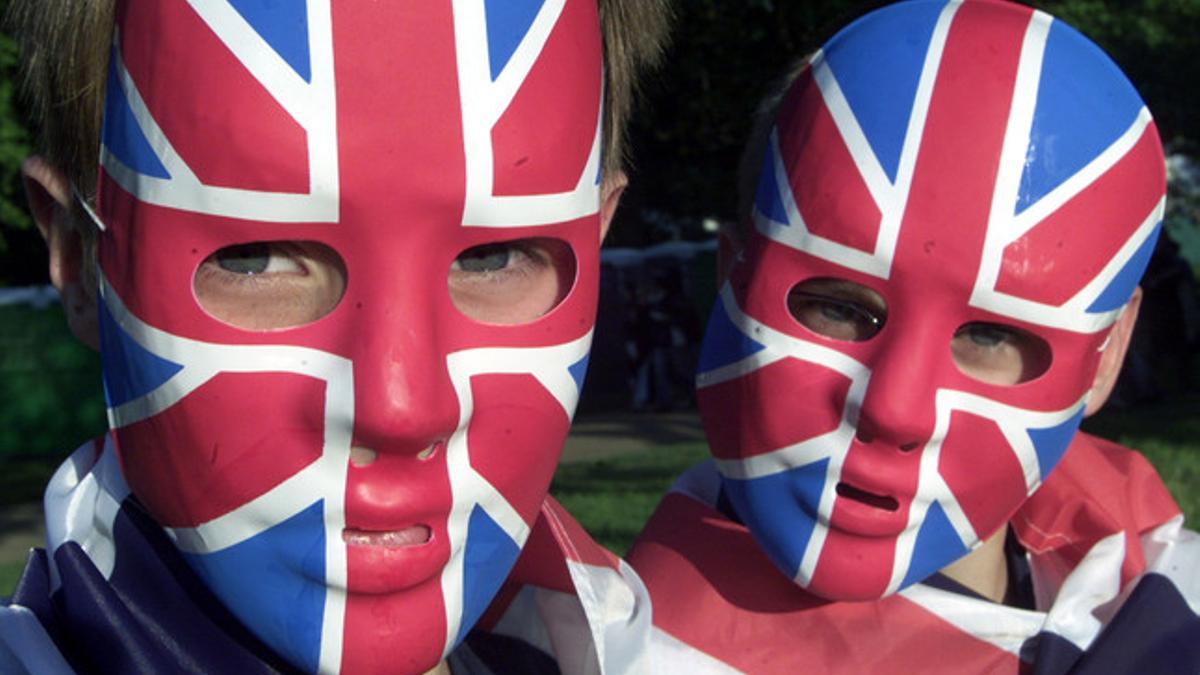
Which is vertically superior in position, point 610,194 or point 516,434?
point 610,194

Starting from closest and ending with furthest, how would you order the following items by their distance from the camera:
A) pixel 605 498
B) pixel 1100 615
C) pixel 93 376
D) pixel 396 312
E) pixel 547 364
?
1. pixel 396 312
2. pixel 547 364
3. pixel 1100 615
4. pixel 605 498
5. pixel 93 376

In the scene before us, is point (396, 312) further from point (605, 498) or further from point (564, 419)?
point (605, 498)

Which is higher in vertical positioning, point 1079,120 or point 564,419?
point 1079,120

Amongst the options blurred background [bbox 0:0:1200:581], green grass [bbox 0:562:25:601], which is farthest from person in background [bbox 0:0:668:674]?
green grass [bbox 0:562:25:601]

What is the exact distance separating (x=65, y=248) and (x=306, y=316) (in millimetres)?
443

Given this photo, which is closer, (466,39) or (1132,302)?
(466,39)

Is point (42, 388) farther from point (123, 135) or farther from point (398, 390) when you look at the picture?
point (398, 390)

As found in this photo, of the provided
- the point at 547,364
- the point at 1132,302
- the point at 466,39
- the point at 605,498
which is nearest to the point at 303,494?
the point at 547,364

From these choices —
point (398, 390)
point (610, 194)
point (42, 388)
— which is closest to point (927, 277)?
point (610, 194)

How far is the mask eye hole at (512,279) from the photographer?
2.16m

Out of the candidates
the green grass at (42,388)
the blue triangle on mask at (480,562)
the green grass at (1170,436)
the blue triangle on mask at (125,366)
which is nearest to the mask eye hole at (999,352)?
the blue triangle on mask at (480,562)

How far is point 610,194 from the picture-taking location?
2.55m

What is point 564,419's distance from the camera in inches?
88.1

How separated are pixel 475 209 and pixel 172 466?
511mm
